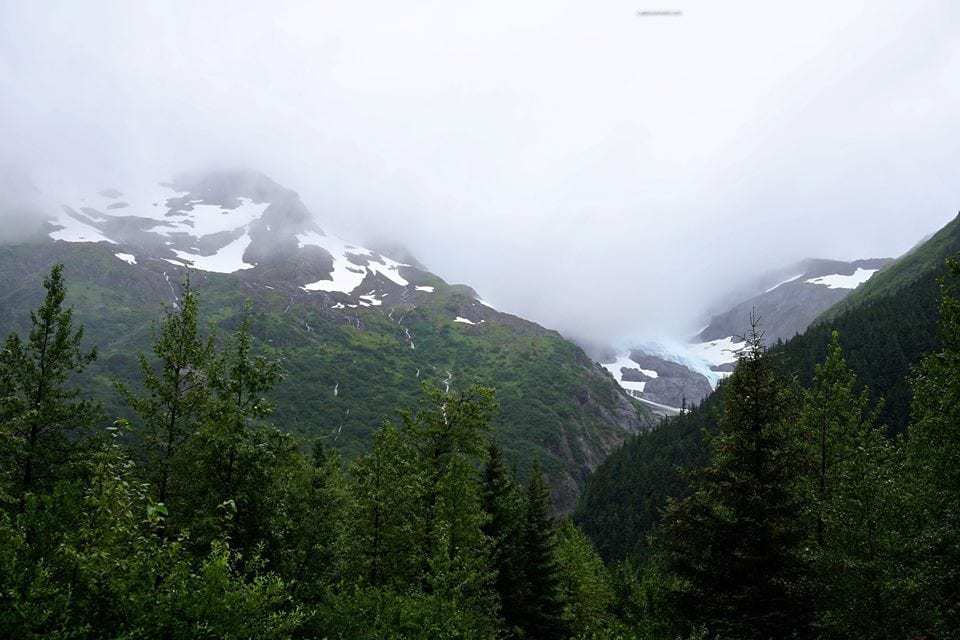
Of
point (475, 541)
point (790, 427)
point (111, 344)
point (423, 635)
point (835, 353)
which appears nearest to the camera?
point (423, 635)

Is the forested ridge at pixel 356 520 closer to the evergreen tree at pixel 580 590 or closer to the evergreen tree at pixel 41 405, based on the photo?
the evergreen tree at pixel 41 405

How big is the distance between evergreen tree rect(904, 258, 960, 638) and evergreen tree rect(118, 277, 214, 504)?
839 inches

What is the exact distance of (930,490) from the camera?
1761 centimetres

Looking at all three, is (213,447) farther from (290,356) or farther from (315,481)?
(290,356)

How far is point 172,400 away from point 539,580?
26.2 meters

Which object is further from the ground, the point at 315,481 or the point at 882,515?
the point at 882,515

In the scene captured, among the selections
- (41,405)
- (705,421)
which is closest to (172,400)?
(41,405)

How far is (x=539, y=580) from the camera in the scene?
117ft

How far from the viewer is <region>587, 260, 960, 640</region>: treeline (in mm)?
15414

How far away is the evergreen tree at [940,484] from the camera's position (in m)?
14.8

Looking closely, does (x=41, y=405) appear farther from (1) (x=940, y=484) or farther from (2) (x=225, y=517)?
(1) (x=940, y=484)

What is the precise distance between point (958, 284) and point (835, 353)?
8.02 metres

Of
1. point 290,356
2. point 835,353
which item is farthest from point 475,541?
point 290,356

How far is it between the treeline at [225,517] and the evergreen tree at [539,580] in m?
0.10
